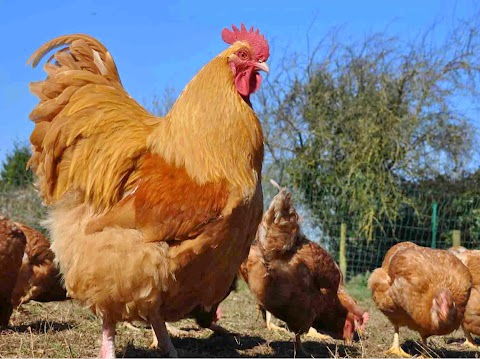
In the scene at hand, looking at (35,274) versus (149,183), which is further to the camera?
(35,274)

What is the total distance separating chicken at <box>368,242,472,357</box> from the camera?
17.1 ft

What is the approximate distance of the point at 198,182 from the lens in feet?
10.9

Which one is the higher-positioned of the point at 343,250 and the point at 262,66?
the point at 262,66

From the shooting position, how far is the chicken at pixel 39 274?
19.6 ft

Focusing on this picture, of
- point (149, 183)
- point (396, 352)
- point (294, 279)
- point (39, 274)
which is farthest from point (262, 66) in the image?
point (39, 274)

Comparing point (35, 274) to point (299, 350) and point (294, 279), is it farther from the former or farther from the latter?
point (299, 350)

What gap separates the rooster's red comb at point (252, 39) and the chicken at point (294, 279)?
2369mm

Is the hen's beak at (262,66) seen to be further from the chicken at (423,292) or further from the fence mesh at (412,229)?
the fence mesh at (412,229)

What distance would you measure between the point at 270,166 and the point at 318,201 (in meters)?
1.50

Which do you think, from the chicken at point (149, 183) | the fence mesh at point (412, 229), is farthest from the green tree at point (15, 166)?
the chicken at point (149, 183)

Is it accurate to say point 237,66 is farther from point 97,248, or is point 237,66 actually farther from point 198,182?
point 97,248

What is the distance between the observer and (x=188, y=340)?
17.3 ft

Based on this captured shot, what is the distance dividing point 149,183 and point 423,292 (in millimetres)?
3514

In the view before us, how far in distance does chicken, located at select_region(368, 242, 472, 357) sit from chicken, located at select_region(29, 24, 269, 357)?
2.71 m
